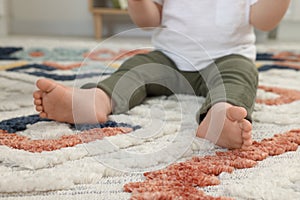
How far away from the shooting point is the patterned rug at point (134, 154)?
399 millimetres

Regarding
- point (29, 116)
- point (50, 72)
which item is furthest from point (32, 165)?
point (50, 72)

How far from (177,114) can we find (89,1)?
163 centimetres

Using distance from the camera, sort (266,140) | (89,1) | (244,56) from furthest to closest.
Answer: (89,1), (244,56), (266,140)

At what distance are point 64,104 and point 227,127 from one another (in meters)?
0.23

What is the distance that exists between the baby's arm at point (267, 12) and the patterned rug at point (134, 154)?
0.44 feet

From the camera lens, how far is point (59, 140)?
0.53 metres

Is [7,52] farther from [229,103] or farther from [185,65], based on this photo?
[229,103]

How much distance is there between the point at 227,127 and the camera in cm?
51

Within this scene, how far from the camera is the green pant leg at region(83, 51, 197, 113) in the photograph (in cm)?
67

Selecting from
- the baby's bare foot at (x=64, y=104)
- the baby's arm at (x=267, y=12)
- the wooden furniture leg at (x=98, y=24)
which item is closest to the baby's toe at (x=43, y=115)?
the baby's bare foot at (x=64, y=104)

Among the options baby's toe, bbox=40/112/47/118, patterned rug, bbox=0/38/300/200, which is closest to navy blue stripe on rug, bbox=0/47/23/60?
patterned rug, bbox=0/38/300/200

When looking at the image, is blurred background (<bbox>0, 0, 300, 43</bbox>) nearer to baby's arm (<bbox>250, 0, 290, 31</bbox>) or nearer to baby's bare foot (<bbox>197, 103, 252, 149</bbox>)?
baby's arm (<bbox>250, 0, 290, 31</bbox>)

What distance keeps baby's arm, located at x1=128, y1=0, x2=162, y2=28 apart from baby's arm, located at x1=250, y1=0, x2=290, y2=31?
19 cm

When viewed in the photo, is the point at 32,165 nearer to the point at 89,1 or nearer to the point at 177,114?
the point at 177,114
